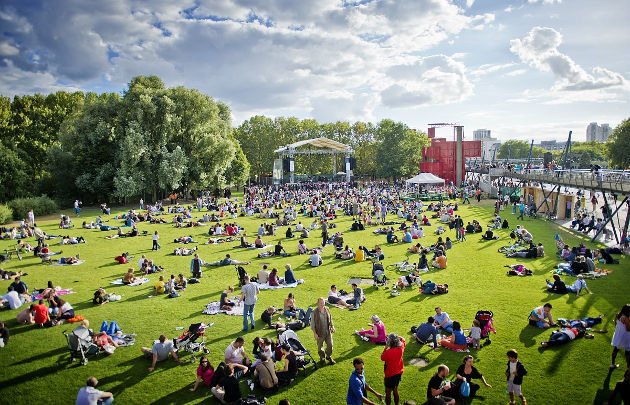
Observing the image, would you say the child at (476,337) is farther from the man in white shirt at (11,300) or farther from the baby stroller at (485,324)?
the man in white shirt at (11,300)

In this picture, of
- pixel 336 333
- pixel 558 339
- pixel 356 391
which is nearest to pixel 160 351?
pixel 336 333

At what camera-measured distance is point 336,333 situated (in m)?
9.52

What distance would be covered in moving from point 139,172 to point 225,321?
30.6m

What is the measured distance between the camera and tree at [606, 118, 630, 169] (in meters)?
48.8

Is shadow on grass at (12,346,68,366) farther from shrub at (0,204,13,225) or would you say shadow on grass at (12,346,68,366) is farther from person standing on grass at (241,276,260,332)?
shrub at (0,204,13,225)

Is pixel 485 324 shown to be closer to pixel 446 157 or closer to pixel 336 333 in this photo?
pixel 336 333

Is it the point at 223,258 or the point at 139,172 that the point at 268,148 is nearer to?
the point at 139,172

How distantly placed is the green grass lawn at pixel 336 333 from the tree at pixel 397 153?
48680 mm

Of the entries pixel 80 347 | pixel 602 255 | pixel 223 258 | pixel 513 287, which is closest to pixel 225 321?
pixel 80 347

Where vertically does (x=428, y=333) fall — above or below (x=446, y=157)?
below

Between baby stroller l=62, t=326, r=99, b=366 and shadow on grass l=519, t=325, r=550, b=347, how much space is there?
10.1 metres

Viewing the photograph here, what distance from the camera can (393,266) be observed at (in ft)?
51.6

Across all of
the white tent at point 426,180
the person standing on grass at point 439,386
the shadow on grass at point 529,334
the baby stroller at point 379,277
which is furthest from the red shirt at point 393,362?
the white tent at point 426,180

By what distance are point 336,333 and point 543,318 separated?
209 inches
